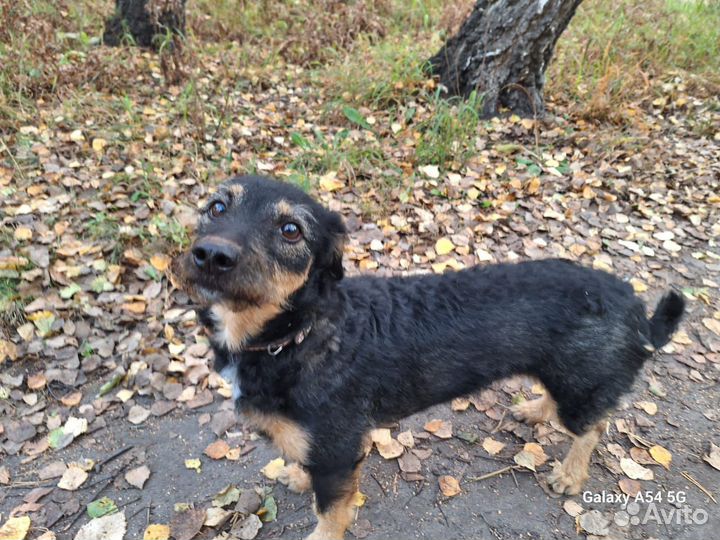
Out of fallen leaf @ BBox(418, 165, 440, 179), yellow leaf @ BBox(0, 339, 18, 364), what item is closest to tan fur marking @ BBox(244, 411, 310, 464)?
yellow leaf @ BBox(0, 339, 18, 364)

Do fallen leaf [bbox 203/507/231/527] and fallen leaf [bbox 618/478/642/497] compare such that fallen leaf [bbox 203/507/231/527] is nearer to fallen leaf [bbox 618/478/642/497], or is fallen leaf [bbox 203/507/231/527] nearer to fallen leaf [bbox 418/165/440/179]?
fallen leaf [bbox 618/478/642/497]

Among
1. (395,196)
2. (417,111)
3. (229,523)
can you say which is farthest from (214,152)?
(229,523)

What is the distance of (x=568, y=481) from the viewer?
3529 mm

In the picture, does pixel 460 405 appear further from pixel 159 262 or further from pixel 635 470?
pixel 159 262

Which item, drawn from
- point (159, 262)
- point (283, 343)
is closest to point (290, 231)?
point (283, 343)

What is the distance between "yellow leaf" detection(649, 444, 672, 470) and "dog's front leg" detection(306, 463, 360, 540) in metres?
2.50

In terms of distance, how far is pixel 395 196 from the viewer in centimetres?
593

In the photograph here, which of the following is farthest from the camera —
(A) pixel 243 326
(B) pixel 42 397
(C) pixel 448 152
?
(C) pixel 448 152

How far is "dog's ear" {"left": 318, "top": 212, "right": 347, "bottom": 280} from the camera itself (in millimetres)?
2820

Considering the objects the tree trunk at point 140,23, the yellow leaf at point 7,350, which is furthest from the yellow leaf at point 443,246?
the tree trunk at point 140,23

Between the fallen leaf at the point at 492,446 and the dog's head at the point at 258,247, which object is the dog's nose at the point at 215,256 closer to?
the dog's head at the point at 258,247

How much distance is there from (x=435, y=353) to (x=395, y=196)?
3.31 meters

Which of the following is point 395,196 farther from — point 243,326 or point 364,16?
point 364,16

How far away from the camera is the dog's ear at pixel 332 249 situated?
2820 millimetres
